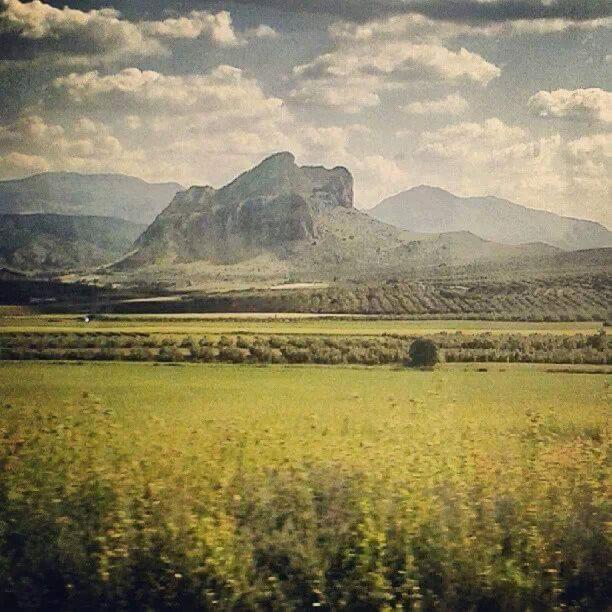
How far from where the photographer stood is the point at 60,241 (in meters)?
4.93

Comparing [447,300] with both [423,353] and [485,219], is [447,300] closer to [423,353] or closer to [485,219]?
[423,353]

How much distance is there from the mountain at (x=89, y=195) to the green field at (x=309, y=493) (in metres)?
1.16

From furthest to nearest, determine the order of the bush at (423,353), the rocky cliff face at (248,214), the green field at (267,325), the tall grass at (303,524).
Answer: the rocky cliff face at (248,214)
the green field at (267,325)
the bush at (423,353)
the tall grass at (303,524)

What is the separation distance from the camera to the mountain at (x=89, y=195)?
4.83 m

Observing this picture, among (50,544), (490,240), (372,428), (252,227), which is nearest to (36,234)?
(252,227)

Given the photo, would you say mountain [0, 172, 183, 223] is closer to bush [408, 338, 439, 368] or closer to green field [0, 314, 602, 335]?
green field [0, 314, 602, 335]

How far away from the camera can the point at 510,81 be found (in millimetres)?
4793

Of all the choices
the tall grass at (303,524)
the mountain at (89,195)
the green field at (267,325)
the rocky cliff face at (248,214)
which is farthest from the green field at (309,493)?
the mountain at (89,195)

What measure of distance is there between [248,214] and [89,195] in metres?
1.03

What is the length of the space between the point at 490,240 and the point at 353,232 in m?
0.88

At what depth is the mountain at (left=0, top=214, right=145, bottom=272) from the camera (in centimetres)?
483

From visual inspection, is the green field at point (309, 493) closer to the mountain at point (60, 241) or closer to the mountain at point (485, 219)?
the mountain at point (60, 241)

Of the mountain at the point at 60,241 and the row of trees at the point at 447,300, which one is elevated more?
the mountain at the point at 60,241

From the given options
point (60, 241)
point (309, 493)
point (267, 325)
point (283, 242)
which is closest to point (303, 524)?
point (309, 493)
